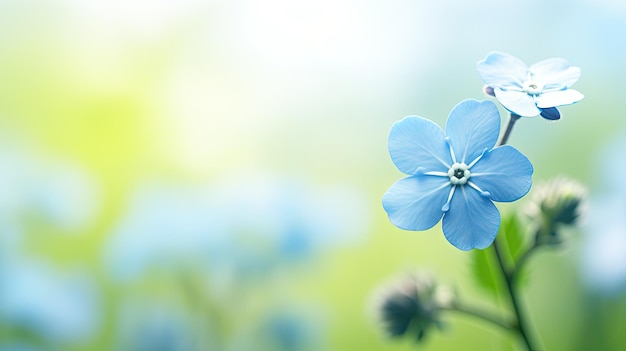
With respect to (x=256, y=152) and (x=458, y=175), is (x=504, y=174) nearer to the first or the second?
(x=458, y=175)

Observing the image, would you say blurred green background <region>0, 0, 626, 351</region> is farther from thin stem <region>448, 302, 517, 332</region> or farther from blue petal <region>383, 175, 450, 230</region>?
blue petal <region>383, 175, 450, 230</region>

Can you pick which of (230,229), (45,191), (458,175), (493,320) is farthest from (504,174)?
(45,191)

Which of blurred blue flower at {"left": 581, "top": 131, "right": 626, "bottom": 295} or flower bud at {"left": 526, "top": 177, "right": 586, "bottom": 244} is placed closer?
flower bud at {"left": 526, "top": 177, "right": 586, "bottom": 244}

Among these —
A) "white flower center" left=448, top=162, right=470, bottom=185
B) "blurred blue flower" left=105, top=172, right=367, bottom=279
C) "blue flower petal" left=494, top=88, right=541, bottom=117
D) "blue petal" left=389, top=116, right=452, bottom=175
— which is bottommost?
"blurred blue flower" left=105, top=172, right=367, bottom=279

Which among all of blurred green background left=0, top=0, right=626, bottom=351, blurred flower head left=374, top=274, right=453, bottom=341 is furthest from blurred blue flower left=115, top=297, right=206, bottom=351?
blurred flower head left=374, top=274, right=453, bottom=341

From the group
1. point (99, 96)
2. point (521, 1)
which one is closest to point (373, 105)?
point (521, 1)

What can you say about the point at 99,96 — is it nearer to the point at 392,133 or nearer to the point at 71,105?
the point at 71,105

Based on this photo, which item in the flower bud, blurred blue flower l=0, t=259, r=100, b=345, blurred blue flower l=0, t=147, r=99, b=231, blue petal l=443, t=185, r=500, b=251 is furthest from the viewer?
blurred blue flower l=0, t=147, r=99, b=231

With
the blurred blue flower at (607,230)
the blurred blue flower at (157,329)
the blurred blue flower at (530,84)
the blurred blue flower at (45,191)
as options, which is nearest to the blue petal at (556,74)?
the blurred blue flower at (530,84)
